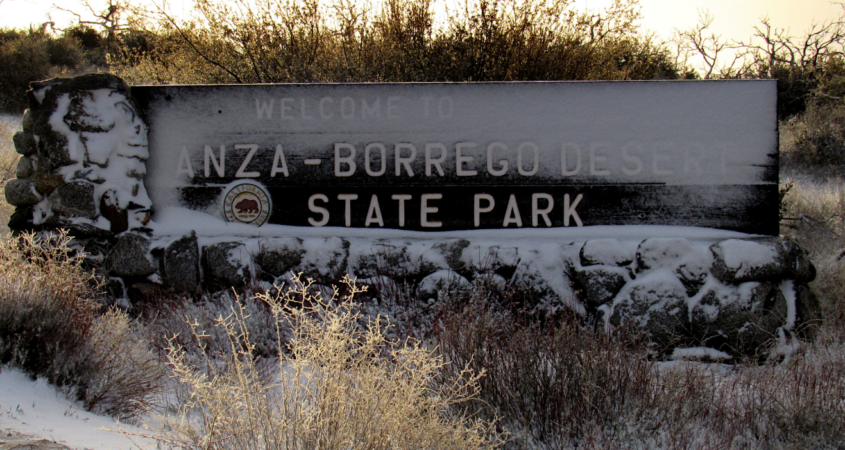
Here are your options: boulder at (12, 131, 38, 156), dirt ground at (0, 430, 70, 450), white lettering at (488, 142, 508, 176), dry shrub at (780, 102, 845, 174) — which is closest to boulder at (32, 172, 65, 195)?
boulder at (12, 131, 38, 156)

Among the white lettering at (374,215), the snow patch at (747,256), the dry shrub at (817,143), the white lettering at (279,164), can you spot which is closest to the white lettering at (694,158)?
the snow patch at (747,256)

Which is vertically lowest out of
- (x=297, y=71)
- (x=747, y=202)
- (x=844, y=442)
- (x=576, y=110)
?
(x=844, y=442)

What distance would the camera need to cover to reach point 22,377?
9.46 feet

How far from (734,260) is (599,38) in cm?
625

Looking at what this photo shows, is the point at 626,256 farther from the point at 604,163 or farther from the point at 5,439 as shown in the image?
the point at 5,439

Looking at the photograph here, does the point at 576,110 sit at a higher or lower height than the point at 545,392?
higher

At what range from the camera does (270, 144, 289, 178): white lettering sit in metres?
4.79

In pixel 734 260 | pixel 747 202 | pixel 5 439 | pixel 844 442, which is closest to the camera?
pixel 5 439

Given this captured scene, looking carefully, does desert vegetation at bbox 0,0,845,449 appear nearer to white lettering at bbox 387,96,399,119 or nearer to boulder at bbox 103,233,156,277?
boulder at bbox 103,233,156,277

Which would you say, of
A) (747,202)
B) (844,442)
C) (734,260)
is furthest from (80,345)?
(747,202)

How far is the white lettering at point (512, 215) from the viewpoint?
15.2ft

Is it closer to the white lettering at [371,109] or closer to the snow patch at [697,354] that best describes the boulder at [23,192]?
the white lettering at [371,109]

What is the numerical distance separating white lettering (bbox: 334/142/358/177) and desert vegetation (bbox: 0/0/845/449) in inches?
38.7

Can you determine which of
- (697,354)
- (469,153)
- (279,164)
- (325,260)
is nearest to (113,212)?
(279,164)
